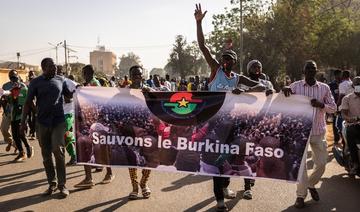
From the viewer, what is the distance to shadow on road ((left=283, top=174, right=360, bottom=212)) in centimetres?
602

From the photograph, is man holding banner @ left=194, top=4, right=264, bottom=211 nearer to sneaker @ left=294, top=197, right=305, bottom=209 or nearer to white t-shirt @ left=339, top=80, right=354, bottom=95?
sneaker @ left=294, top=197, right=305, bottom=209

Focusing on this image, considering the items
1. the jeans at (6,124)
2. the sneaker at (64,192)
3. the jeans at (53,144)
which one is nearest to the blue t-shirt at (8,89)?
the jeans at (6,124)

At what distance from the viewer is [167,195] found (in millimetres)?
6781

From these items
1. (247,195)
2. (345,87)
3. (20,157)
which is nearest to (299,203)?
(247,195)

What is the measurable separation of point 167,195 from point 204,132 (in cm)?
137

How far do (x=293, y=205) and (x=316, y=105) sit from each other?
144 cm

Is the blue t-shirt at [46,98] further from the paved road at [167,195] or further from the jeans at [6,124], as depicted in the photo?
the jeans at [6,124]

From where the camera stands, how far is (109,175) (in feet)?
25.6

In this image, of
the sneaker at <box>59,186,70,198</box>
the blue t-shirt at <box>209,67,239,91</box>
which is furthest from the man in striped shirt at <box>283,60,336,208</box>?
the sneaker at <box>59,186,70,198</box>

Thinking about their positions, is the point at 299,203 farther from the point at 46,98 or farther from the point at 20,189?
the point at 20,189

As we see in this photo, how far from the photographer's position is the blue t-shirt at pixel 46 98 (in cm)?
667

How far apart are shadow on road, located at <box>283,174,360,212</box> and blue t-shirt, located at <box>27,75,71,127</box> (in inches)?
143

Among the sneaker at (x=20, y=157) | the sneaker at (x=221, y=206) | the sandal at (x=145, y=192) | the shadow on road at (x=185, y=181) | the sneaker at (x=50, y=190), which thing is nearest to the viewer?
the sneaker at (x=221, y=206)

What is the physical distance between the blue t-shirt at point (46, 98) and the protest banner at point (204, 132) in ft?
2.14
